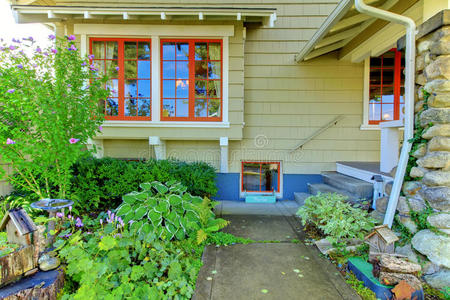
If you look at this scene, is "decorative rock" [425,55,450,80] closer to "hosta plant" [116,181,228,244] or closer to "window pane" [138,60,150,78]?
"hosta plant" [116,181,228,244]

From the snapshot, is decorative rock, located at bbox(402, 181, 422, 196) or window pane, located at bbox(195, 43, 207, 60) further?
window pane, located at bbox(195, 43, 207, 60)

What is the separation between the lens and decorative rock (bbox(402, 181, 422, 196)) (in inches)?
88.1

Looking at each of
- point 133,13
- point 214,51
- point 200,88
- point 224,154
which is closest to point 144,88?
point 200,88

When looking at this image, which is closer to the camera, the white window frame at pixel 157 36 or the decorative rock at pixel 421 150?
the decorative rock at pixel 421 150

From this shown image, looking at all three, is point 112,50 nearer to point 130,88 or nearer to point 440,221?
point 130,88

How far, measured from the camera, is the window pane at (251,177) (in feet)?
16.1

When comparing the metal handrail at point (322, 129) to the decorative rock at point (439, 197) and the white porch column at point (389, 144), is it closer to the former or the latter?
the white porch column at point (389, 144)

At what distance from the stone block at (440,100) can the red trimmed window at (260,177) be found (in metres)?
2.95

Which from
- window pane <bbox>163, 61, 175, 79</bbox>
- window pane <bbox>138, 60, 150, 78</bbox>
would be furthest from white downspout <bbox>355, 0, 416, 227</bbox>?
window pane <bbox>138, 60, 150, 78</bbox>

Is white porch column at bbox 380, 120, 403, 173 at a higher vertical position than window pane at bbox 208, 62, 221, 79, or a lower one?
lower

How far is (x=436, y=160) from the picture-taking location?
207cm

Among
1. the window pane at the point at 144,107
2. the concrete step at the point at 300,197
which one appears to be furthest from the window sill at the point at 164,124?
the concrete step at the point at 300,197

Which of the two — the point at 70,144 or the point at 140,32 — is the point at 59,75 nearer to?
the point at 70,144

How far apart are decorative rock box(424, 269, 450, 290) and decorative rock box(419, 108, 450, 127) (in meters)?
1.30
